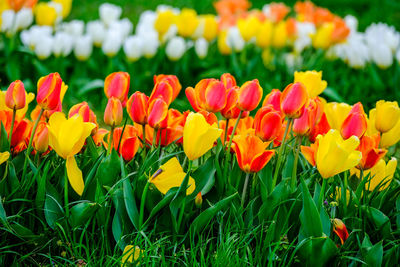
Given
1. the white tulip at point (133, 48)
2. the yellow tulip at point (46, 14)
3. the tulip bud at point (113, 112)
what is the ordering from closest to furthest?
the tulip bud at point (113, 112) → the white tulip at point (133, 48) → the yellow tulip at point (46, 14)

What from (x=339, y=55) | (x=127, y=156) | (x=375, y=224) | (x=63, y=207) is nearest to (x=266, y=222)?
(x=375, y=224)

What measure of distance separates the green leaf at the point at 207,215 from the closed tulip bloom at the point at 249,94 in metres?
0.30

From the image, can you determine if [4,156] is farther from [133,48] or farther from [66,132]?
[133,48]

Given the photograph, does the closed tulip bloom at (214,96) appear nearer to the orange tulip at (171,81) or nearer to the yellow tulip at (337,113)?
the orange tulip at (171,81)

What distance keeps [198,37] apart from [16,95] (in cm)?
296

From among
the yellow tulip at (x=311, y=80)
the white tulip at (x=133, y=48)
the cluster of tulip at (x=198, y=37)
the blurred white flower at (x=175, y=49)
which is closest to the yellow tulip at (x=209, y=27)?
the cluster of tulip at (x=198, y=37)

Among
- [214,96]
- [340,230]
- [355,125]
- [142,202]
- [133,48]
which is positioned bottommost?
[133,48]

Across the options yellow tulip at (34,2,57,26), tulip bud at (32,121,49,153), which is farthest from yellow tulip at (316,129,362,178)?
yellow tulip at (34,2,57,26)

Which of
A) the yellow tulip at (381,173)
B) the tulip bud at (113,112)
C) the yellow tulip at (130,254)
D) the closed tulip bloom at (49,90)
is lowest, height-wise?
the yellow tulip at (130,254)

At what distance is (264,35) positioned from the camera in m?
4.37

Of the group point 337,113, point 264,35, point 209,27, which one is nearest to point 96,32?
point 209,27

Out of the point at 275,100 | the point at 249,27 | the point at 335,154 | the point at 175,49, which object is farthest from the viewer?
the point at 249,27

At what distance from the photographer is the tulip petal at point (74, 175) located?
5.51 feet

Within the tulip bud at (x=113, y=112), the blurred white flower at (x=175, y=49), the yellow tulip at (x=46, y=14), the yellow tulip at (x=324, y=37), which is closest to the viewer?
the tulip bud at (x=113, y=112)
